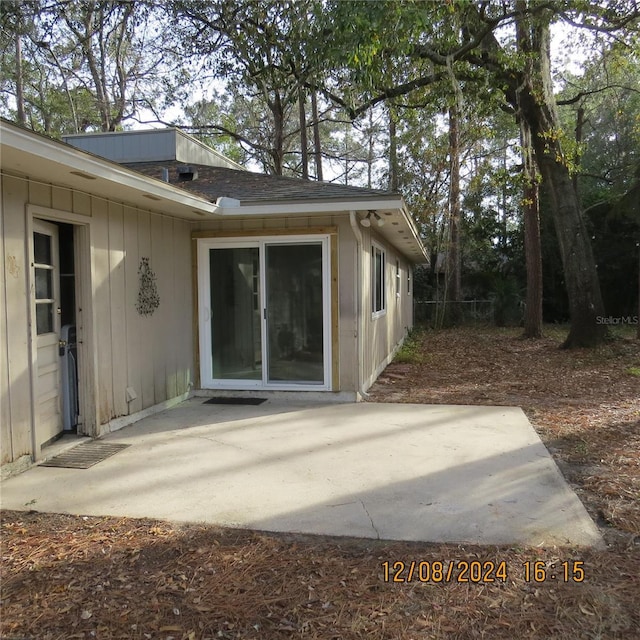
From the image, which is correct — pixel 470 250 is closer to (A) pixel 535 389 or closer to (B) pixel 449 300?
(B) pixel 449 300

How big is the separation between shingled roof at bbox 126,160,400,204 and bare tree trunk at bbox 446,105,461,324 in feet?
32.2

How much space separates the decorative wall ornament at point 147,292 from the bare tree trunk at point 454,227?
12397 millimetres

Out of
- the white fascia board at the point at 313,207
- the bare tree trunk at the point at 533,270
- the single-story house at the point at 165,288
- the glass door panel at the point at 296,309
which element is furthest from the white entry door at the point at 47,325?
the bare tree trunk at the point at 533,270

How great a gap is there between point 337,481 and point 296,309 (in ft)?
10.4

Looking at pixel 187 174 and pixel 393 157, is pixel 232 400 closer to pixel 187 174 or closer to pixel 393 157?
pixel 187 174

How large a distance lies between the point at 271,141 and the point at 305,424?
61.6 ft

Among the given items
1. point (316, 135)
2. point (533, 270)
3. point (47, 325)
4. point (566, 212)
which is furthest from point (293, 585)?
point (316, 135)

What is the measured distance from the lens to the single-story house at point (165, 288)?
165 inches

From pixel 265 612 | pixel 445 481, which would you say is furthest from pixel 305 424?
pixel 265 612

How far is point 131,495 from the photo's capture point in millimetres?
3662

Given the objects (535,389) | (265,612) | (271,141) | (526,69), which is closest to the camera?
(265,612)

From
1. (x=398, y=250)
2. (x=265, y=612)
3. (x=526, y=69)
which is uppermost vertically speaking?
(x=526, y=69)

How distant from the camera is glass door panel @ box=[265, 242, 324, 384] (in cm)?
673

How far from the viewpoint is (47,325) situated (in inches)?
186
